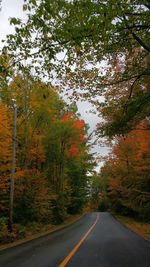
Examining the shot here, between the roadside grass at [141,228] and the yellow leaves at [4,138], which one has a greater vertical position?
the yellow leaves at [4,138]

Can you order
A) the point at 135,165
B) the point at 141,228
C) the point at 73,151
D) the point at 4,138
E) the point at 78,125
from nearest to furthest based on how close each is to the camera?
the point at 4,138 < the point at 141,228 < the point at 135,165 < the point at 78,125 < the point at 73,151

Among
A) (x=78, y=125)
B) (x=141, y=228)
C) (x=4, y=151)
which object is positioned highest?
(x=78, y=125)

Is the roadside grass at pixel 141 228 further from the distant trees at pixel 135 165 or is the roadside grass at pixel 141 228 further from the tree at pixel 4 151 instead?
the tree at pixel 4 151

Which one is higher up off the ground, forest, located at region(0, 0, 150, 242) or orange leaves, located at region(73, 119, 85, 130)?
orange leaves, located at region(73, 119, 85, 130)

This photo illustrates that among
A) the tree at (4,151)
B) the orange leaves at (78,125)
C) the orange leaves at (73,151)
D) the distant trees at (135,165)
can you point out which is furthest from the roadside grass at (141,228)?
the orange leaves at (78,125)

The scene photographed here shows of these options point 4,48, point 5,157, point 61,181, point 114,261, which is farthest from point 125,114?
point 61,181

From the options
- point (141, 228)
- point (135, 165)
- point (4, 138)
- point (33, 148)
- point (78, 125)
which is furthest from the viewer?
point (78, 125)

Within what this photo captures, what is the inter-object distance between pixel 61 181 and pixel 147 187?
11.4 meters

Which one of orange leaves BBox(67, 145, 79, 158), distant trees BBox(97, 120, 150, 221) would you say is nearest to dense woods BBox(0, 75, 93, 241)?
orange leaves BBox(67, 145, 79, 158)

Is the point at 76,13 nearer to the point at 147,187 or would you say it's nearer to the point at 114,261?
the point at 114,261

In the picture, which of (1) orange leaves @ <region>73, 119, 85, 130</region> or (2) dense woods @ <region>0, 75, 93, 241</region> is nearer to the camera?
(2) dense woods @ <region>0, 75, 93, 241</region>

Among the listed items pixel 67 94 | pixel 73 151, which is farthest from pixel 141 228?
pixel 67 94

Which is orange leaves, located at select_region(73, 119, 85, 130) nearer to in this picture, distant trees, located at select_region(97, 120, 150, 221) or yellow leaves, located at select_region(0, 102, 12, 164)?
distant trees, located at select_region(97, 120, 150, 221)

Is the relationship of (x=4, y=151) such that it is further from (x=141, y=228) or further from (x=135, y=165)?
(x=141, y=228)
